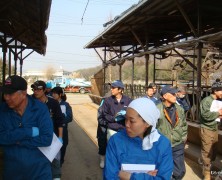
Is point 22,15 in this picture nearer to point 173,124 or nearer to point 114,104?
point 114,104

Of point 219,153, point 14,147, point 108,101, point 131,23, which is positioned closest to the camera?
point 14,147

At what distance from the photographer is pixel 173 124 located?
4887 millimetres

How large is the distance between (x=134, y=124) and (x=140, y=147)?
0.18 m

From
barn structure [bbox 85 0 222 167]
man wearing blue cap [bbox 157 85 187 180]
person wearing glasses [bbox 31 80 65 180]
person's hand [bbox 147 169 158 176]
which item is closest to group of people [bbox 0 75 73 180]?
person's hand [bbox 147 169 158 176]

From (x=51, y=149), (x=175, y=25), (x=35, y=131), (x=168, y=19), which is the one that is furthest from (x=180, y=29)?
(x=35, y=131)

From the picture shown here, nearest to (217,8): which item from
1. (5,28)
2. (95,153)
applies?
(95,153)

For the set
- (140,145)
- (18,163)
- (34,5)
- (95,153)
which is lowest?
(95,153)

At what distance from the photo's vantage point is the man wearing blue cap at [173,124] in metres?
4.81

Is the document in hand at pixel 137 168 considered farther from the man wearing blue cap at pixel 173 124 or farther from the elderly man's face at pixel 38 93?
the elderly man's face at pixel 38 93

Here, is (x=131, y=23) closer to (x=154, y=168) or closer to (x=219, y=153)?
(x=219, y=153)

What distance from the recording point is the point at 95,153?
28.1 ft

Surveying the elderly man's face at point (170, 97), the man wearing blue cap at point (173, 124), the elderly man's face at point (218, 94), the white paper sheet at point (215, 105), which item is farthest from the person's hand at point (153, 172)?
the elderly man's face at point (218, 94)

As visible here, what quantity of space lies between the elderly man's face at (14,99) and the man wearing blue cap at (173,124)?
→ 2.33 m

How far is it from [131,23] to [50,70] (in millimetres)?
114786
